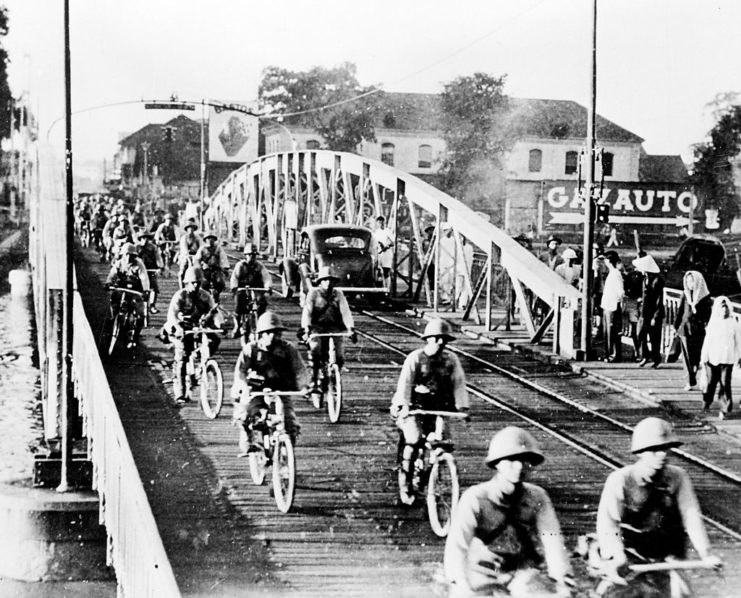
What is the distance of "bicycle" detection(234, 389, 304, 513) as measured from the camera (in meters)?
9.97

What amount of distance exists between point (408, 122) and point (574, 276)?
39020 millimetres

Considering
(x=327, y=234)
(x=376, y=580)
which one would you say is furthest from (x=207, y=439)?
(x=327, y=234)

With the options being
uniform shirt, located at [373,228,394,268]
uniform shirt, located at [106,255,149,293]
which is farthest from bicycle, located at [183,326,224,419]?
uniform shirt, located at [373,228,394,268]

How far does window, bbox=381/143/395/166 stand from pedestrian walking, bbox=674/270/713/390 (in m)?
43.9

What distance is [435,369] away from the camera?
9.56m

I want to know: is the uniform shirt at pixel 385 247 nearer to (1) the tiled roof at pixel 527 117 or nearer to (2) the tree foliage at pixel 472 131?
(2) the tree foliage at pixel 472 131

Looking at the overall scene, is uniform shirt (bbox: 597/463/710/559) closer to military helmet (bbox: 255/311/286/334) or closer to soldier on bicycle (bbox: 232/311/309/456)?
soldier on bicycle (bbox: 232/311/309/456)

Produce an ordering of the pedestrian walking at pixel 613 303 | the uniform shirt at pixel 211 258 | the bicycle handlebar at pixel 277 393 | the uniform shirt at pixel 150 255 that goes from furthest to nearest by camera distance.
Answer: the uniform shirt at pixel 150 255, the uniform shirt at pixel 211 258, the pedestrian walking at pixel 613 303, the bicycle handlebar at pixel 277 393

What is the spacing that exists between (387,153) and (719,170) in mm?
17867

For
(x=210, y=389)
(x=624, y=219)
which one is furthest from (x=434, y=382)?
(x=624, y=219)

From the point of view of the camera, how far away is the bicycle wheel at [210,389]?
45.7 feet

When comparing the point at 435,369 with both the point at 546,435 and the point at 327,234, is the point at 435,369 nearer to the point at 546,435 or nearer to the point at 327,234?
the point at 546,435

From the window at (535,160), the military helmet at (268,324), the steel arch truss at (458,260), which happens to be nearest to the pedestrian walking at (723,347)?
the steel arch truss at (458,260)

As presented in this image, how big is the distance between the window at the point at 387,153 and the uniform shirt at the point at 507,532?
53905 millimetres
